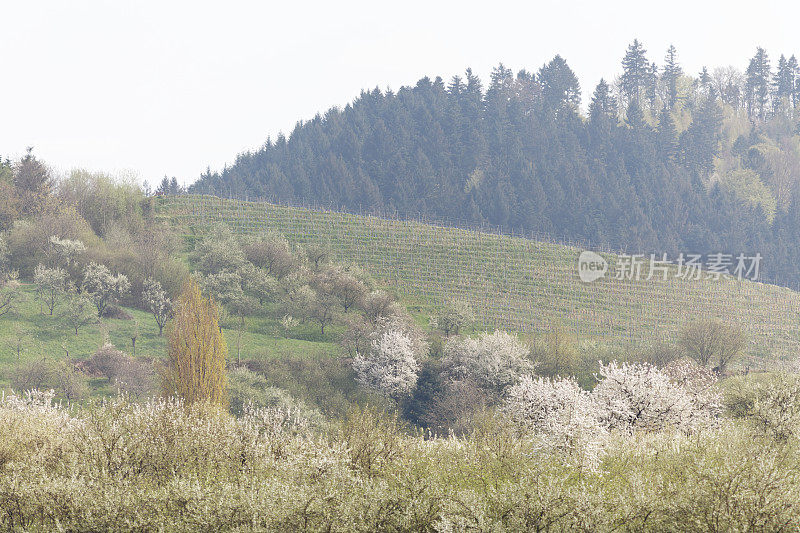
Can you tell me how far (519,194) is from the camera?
455 feet

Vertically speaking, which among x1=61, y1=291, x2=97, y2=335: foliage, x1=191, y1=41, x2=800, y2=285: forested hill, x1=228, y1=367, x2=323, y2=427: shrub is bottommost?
x1=228, y1=367, x2=323, y2=427: shrub

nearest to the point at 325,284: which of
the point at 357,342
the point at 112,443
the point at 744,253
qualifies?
the point at 357,342

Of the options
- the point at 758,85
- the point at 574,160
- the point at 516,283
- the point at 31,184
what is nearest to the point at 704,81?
the point at 758,85

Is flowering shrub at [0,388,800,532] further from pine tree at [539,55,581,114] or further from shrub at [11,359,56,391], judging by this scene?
pine tree at [539,55,581,114]

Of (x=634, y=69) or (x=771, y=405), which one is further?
(x=634, y=69)

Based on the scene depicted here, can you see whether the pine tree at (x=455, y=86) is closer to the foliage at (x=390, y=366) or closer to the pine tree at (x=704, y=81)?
the pine tree at (x=704, y=81)

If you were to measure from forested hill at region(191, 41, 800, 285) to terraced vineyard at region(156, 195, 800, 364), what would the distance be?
36683mm

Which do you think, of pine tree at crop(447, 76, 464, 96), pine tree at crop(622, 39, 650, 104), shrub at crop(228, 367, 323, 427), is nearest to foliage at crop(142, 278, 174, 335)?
shrub at crop(228, 367, 323, 427)

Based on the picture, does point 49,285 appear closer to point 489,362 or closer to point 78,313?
point 78,313

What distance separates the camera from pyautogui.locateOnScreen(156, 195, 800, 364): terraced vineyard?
75438 mm

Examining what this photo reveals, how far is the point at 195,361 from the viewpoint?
39.8m

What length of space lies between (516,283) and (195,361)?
51.5 meters

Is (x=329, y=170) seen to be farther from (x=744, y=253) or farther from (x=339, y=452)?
(x=339, y=452)

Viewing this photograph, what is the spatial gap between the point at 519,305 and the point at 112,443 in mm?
61873
